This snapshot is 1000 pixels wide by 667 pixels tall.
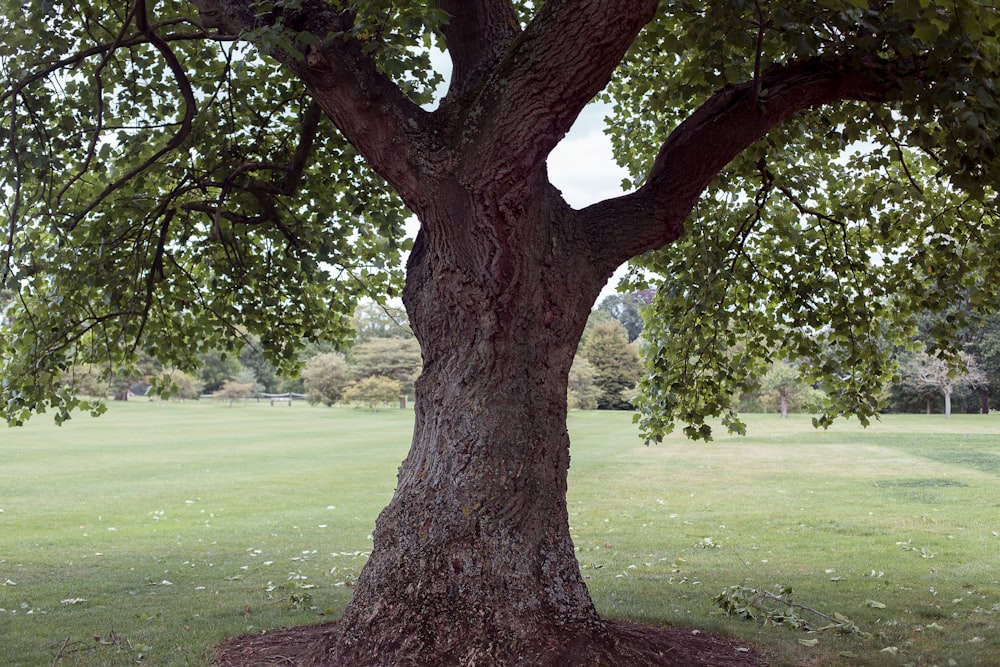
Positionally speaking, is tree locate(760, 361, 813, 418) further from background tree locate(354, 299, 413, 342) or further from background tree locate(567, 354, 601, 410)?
background tree locate(354, 299, 413, 342)

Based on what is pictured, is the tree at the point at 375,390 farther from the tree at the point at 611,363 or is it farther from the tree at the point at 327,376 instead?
the tree at the point at 611,363


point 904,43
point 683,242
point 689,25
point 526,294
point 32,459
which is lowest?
point 32,459

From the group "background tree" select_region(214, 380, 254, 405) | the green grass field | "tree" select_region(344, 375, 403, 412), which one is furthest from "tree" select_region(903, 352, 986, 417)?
"background tree" select_region(214, 380, 254, 405)

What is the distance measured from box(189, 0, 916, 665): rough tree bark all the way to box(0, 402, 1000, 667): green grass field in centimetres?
187

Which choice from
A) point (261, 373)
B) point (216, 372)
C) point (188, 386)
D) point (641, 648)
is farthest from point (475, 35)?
point (261, 373)

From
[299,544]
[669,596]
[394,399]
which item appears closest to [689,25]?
[669,596]

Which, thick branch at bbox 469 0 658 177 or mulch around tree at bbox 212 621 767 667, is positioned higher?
thick branch at bbox 469 0 658 177

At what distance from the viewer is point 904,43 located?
5508 millimetres

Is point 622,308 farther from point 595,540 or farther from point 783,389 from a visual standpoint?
point 595,540

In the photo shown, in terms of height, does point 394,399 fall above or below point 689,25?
below

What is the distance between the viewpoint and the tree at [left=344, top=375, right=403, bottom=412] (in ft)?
193

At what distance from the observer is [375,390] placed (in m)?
58.7

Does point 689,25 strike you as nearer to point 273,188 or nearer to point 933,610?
point 273,188

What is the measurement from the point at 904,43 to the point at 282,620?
638 centimetres
